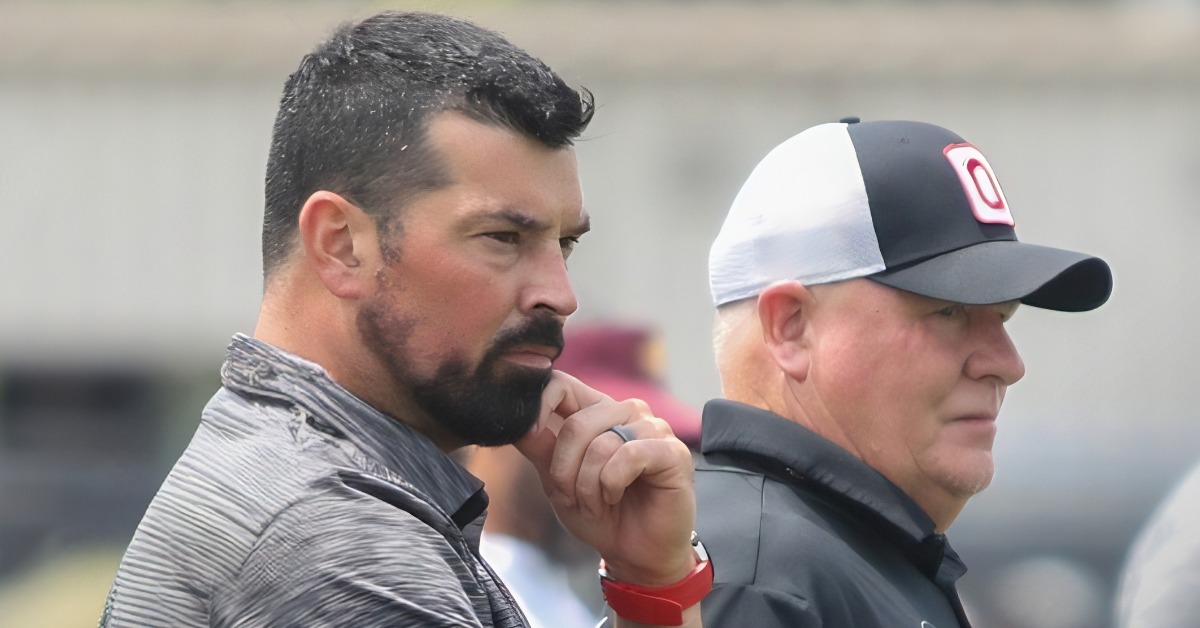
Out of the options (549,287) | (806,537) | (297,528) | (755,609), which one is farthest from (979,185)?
(297,528)

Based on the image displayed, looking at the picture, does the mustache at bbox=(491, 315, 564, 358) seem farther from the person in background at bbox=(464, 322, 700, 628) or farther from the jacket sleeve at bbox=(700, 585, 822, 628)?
the person in background at bbox=(464, 322, 700, 628)

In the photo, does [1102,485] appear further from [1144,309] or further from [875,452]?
[1144,309]

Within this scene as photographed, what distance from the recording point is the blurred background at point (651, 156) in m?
17.5

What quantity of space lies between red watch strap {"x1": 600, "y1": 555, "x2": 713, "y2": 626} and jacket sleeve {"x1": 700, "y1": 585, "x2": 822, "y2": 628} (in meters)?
0.14

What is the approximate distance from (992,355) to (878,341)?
0.69ft

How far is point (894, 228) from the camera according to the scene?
2.51 metres

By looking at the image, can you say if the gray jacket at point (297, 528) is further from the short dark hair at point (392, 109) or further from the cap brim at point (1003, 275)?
the cap brim at point (1003, 275)

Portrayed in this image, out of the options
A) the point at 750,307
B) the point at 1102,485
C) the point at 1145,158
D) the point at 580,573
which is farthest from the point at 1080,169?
the point at 750,307

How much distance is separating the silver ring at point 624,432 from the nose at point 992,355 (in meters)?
0.82

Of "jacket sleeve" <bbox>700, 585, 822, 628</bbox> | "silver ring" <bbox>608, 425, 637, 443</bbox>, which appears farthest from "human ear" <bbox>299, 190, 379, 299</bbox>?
"jacket sleeve" <bbox>700, 585, 822, 628</bbox>

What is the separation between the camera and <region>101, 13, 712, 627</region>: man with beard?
5.04ft

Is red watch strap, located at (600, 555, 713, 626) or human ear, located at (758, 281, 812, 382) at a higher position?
human ear, located at (758, 281, 812, 382)

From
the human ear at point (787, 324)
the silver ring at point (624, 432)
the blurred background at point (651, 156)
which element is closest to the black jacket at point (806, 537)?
the human ear at point (787, 324)

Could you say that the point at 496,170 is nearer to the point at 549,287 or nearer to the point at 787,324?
the point at 549,287
